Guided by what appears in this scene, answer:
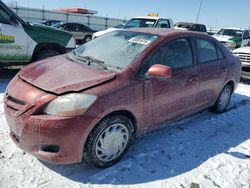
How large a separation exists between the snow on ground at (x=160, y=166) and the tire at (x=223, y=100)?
838 mm

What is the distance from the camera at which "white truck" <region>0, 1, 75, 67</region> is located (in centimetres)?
629

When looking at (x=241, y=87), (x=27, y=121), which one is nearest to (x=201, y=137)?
(x=27, y=121)

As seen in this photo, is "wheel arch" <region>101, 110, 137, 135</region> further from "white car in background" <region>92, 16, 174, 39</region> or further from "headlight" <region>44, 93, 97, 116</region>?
"white car in background" <region>92, 16, 174, 39</region>

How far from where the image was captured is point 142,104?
11.5ft

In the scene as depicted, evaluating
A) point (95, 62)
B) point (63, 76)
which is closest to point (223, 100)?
point (95, 62)

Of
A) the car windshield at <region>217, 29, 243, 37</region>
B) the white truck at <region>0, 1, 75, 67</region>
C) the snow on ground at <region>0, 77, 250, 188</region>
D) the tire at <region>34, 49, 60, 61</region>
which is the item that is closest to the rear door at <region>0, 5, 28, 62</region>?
the white truck at <region>0, 1, 75, 67</region>

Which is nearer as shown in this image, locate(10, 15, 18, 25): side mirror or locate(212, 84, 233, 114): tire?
locate(212, 84, 233, 114): tire

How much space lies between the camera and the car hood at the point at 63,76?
305 centimetres

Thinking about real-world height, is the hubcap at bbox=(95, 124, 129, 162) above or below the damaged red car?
below

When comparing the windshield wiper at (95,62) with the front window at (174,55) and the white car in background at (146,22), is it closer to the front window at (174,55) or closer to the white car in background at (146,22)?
the front window at (174,55)

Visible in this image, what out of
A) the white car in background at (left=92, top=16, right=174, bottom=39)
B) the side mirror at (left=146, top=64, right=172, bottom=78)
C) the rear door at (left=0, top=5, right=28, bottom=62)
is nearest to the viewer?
the side mirror at (left=146, top=64, right=172, bottom=78)

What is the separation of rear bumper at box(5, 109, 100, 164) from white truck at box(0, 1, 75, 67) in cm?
386

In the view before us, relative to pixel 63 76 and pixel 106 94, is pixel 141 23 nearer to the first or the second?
pixel 63 76

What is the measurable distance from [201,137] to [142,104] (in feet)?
4.82
